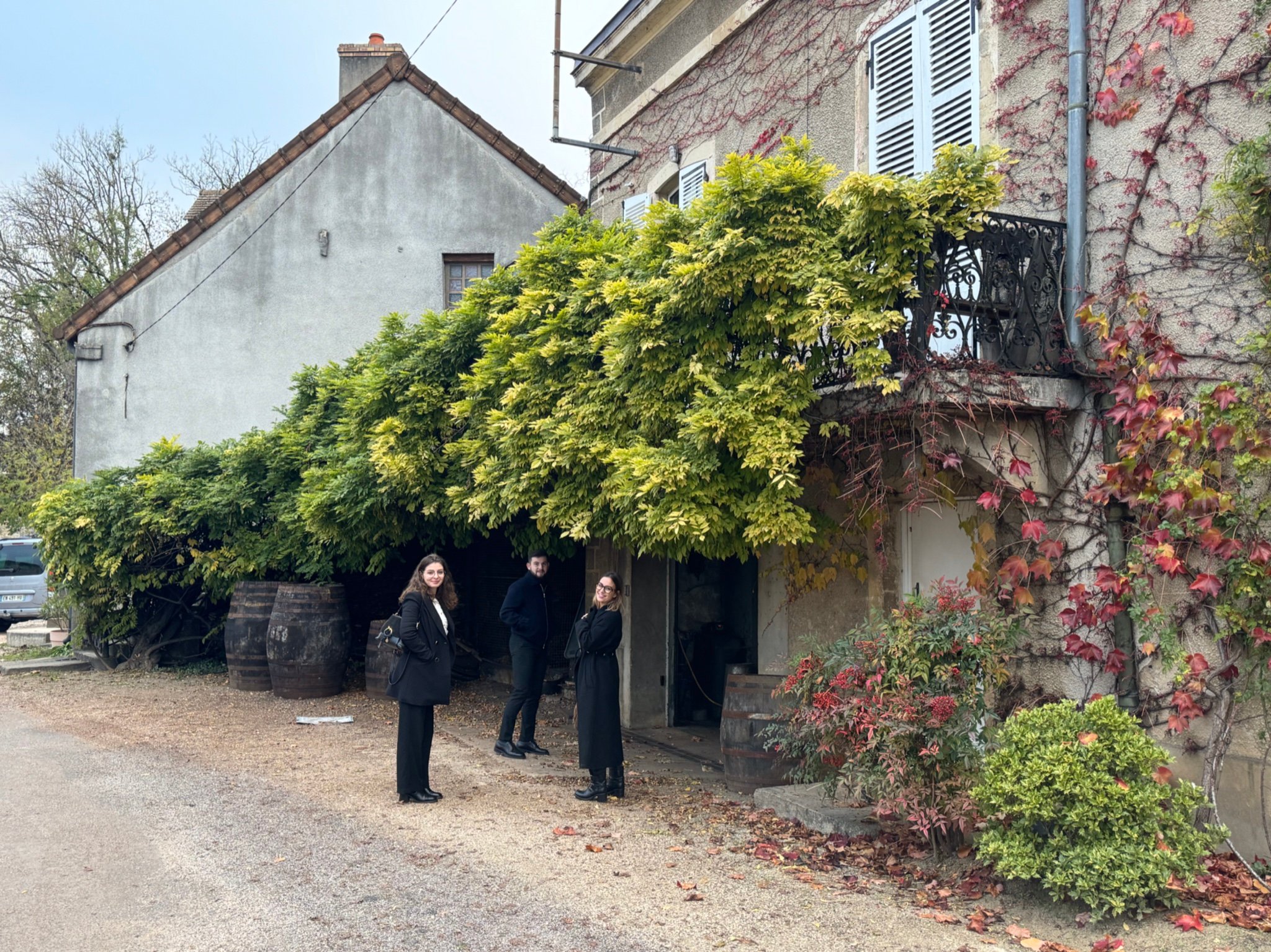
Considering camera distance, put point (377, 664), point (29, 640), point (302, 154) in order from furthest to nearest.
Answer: point (302, 154) < point (29, 640) < point (377, 664)

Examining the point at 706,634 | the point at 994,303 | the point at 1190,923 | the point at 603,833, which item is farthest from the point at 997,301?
the point at 706,634

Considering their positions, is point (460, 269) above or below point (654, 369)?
above

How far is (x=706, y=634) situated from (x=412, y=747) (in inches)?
168

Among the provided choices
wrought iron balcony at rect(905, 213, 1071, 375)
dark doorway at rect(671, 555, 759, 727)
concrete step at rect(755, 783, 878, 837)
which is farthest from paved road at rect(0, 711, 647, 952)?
dark doorway at rect(671, 555, 759, 727)

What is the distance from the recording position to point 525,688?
846cm

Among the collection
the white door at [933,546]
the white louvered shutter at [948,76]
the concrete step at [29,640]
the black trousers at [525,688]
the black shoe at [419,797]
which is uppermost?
the white louvered shutter at [948,76]

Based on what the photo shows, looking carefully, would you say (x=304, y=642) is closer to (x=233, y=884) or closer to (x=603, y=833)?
(x=603, y=833)

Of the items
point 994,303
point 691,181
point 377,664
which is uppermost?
point 691,181

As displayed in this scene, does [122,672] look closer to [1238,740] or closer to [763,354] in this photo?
[763,354]

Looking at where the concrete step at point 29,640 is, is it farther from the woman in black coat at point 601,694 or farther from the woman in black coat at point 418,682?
the woman in black coat at point 601,694

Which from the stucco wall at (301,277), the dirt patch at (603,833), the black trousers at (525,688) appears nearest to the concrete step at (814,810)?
the dirt patch at (603,833)

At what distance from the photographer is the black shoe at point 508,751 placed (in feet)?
27.7

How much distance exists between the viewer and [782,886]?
5.16 meters

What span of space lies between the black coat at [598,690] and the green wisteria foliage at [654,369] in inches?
23.8
